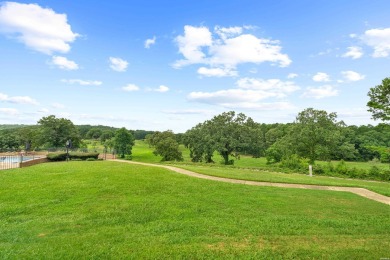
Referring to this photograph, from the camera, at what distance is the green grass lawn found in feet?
13.6

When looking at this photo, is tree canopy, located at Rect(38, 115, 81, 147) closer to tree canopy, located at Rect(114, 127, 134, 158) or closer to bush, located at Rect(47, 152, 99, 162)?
tree canopy, located at Rect(114, 127, 134, 158)

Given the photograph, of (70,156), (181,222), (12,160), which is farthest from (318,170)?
(12,160)

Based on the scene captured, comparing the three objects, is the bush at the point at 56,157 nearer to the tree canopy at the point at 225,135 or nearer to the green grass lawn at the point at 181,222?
the green grass lawn at the point at 181,222

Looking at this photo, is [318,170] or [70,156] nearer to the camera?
[318,170]

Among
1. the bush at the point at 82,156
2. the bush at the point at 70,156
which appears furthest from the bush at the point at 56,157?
the bush at the point at 82,156

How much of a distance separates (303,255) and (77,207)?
19.3 feet

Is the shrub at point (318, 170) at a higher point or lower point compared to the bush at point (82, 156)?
lower

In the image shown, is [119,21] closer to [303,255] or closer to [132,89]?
[132,89]

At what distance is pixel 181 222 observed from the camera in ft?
18.6

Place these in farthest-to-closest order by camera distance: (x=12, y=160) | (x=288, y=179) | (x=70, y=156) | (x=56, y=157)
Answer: (x=70, y=156) < (x=56, y=157) < (x=12, y=160) < (x=288, y=179)

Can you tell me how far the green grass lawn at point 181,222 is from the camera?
13.6 feet

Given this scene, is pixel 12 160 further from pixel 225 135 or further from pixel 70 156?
pixel 225 135

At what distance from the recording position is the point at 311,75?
21281 millimetres

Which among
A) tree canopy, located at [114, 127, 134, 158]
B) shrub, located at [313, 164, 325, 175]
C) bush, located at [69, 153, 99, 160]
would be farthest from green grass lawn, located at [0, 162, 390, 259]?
tree canopy, located at [114, 127, 134, 158]
